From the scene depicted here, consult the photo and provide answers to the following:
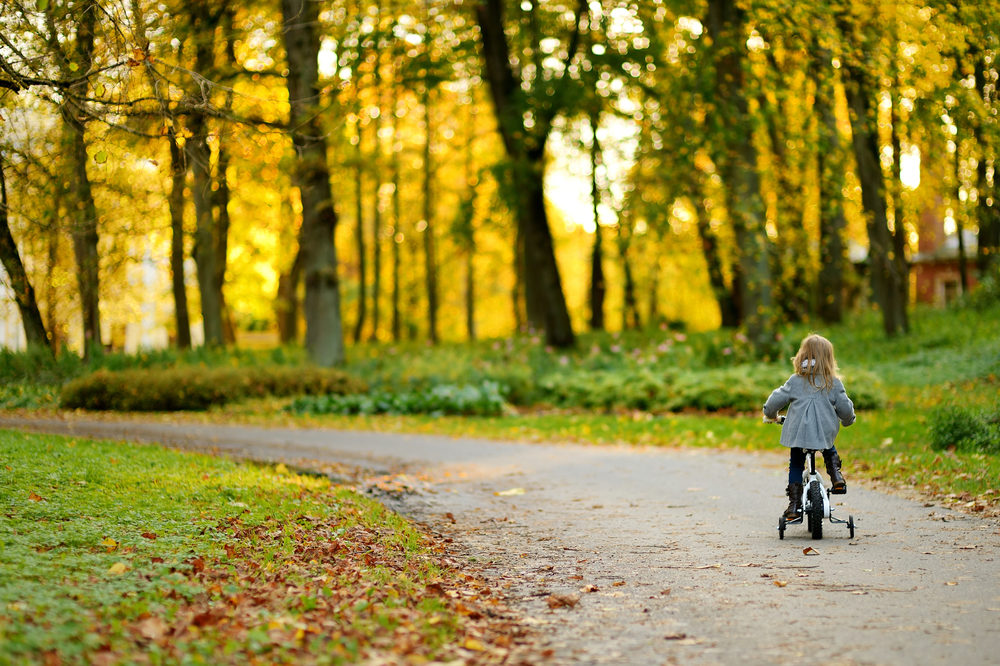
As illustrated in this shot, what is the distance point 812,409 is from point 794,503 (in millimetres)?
756

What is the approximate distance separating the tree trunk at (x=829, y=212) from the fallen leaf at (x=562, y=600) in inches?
512

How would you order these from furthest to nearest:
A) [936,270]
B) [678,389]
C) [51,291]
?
[936,270]
[678,389]
[51,291]

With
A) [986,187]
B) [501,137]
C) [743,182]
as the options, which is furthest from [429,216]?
[986,187]

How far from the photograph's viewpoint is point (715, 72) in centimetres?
2325

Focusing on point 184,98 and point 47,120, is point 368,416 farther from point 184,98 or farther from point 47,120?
point 184,98

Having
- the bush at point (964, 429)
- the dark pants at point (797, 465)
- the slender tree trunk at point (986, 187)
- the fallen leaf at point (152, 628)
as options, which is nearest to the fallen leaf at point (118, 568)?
the fallen leaf at point (152, 628)

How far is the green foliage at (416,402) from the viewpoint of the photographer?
20.0 metres

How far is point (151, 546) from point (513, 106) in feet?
73.4

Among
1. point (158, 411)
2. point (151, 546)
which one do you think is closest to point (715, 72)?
point (158, 411)

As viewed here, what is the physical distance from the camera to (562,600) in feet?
20.7

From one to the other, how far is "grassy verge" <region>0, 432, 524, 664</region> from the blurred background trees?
10.2 feet

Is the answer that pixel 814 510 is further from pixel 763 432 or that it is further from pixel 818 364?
pixel 763 432

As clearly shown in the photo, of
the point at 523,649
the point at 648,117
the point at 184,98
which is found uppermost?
the point at 648,117

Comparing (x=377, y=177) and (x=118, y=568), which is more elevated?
(x=377, y=177)
